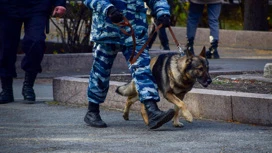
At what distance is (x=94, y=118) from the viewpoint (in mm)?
7832

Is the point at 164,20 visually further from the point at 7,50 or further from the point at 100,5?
the point at 7,50

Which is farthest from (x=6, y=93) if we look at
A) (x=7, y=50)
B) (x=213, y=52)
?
(x=213, y=52)

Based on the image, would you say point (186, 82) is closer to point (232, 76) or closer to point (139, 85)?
point (139, 85)

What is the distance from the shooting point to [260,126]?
7.73 m

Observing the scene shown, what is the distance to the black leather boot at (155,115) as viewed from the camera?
7.31 m

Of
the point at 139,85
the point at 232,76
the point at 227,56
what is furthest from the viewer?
the point at 227,56

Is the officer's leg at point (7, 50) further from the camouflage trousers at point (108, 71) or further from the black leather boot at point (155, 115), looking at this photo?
the black leather boot at point (155, 115)

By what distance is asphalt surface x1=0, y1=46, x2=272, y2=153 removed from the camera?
656 centimetres

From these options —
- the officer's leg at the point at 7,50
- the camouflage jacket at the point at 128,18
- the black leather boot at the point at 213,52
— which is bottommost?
the black leather boot at the point at 213,52

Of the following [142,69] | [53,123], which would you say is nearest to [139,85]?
[142,69]

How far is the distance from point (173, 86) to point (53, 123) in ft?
3.69

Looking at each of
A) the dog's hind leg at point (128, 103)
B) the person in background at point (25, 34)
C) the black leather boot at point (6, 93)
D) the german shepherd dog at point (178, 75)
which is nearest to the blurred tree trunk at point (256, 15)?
the person in background at point (25, 34)

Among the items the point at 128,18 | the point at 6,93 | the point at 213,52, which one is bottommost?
the point at 213,52

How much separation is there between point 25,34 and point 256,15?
966cm
